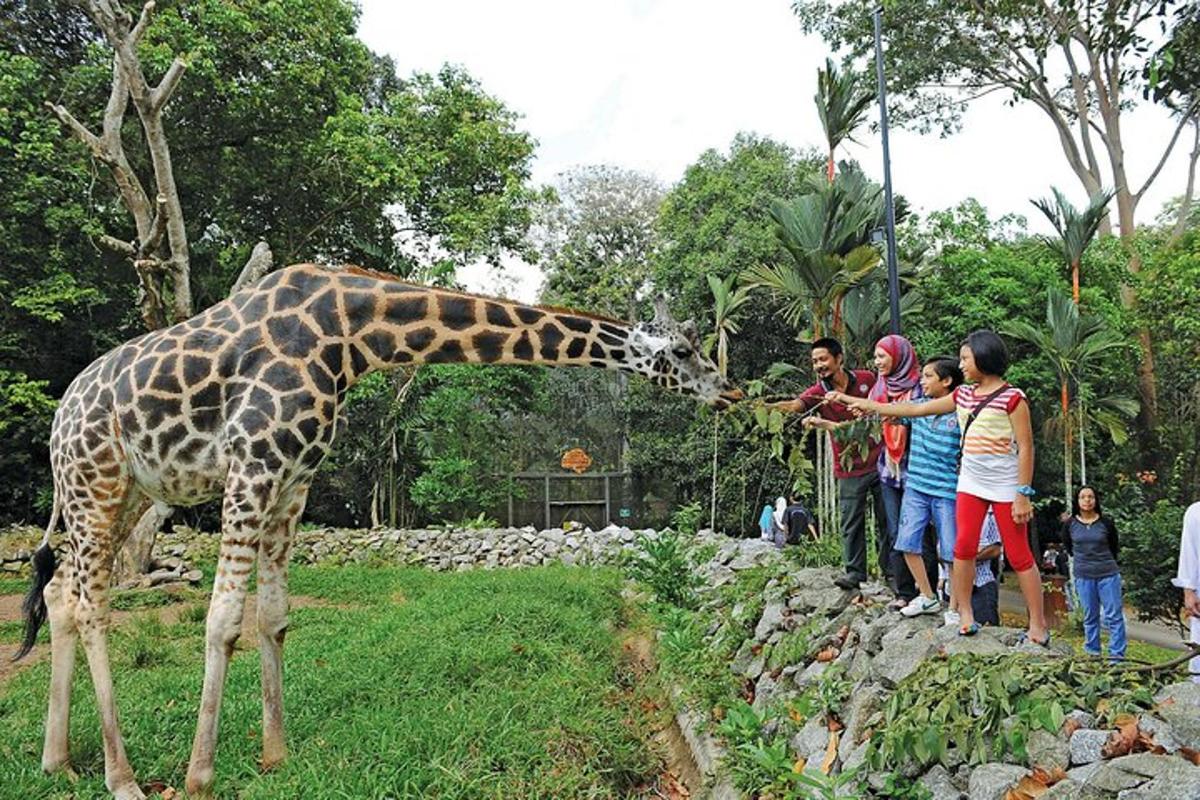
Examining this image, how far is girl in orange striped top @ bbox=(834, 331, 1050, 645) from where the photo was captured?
369cm

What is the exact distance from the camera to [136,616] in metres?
9.16

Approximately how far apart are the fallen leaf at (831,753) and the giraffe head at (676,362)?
1.76m

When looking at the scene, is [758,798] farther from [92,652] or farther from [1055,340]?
[1055,340]

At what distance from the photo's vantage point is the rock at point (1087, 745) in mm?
2605

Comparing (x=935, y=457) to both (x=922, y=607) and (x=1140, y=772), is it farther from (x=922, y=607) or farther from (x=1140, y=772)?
(x=1140, y=772)

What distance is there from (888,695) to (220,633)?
3263mm

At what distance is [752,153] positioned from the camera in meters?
20.3

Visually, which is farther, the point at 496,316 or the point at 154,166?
the point at 154,166

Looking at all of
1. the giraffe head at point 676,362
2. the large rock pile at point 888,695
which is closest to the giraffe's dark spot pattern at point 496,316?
the giraffe head at point 676,362

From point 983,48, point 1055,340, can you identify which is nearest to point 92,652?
point 1055,340

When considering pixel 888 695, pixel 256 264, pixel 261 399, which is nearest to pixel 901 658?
pixel 888 695

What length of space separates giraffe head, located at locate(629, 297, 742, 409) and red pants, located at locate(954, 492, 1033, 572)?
1.34 meters

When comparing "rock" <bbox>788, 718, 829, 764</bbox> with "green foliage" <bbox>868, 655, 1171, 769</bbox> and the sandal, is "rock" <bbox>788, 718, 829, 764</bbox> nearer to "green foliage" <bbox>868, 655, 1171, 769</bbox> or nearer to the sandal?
"green foliage" <bbox>868, 655, 1171, 769</bbox>

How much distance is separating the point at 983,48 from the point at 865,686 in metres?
16.4
